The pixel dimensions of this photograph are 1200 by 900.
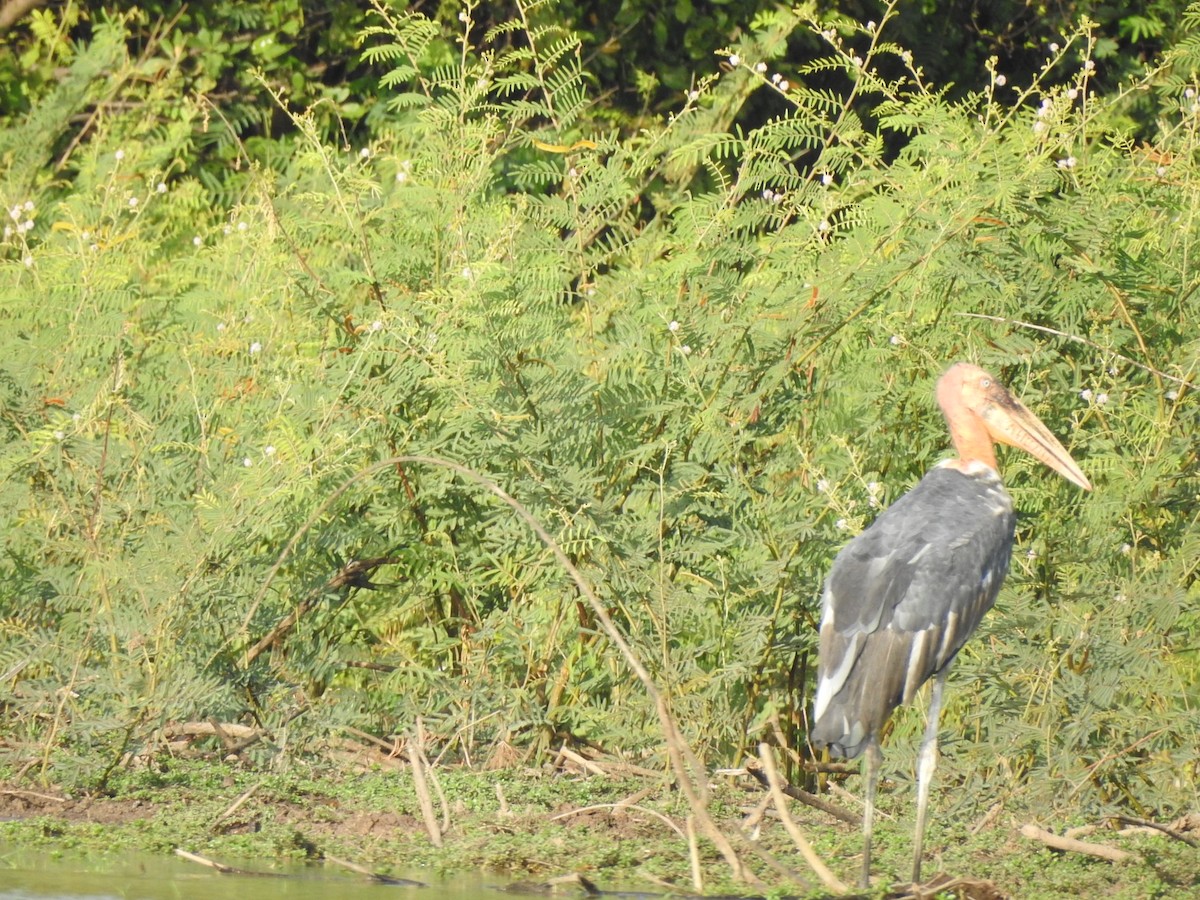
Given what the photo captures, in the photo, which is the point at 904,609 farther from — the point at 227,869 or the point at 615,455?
the point at 227,869

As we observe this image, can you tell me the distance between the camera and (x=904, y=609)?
491cm

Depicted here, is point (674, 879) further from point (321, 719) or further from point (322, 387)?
point (322, 387)

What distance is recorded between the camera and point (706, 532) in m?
5.75

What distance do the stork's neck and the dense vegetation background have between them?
295 mm

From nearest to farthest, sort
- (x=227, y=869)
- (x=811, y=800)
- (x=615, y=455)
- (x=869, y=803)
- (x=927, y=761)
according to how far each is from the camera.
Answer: (x=227, y=869) → (x=869, y=803) → (x=927, y=761) → (x=811, y=800) → (x=615, y=455)

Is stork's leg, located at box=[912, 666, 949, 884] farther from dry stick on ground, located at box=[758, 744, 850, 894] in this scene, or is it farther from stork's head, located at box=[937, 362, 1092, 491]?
stork's head, located at box=[937, 362, 1092, 491]

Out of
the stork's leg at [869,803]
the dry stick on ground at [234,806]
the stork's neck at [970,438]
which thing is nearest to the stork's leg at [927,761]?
the stork's leg at [869,803]

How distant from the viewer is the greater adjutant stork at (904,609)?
16.0 feet

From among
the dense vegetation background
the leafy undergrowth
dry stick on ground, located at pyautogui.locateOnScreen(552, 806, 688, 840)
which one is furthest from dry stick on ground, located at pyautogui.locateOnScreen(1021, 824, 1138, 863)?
dry stick on ground, located at pyautogui.locateOnScreen(552, 806, 688, 840)

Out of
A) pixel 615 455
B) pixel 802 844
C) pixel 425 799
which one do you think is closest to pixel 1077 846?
pixel 802 844

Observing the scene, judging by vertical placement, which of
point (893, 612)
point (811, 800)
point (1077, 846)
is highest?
point (893, 612)

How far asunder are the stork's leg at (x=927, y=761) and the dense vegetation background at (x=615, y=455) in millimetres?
305

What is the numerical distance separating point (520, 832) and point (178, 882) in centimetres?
99

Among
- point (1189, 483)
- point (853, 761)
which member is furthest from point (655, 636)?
point (1189, 483)
